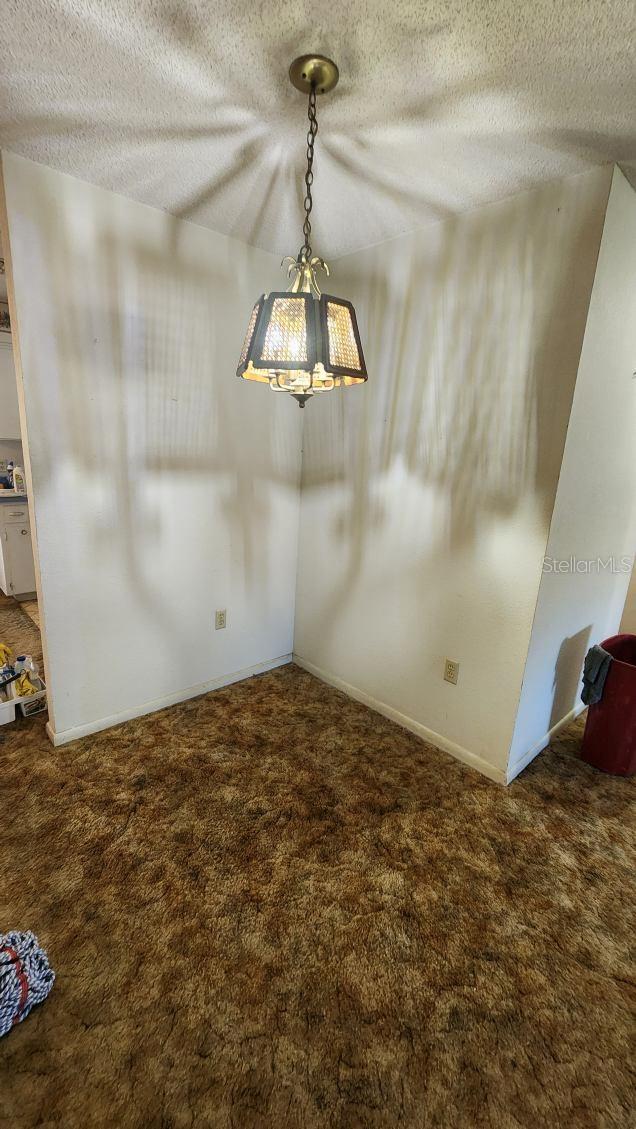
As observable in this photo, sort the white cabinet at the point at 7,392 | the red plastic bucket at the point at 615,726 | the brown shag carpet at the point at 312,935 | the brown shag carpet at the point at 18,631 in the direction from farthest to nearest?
the white cabinet at the point at 7,392 → the brown shag carpet at the point at 18,631 → the red plastic bucket at the point at 615,726 → the brown shag carpet at the point at 312,935

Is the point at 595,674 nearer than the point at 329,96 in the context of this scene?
No

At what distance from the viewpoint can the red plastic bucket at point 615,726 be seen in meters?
2.21

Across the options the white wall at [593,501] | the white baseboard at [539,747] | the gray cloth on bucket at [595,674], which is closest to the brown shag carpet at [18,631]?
Answer: the white baseboard at [539,747]

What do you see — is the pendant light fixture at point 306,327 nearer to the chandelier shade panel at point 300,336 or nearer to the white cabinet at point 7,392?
the chandelier shade panel at point 300,336

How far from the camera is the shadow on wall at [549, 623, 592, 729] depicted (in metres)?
2.42

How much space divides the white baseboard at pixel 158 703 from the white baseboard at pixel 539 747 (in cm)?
160

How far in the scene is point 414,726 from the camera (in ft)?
8.50

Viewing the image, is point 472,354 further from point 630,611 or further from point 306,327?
point 630,611

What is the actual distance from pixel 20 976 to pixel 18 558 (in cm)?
362

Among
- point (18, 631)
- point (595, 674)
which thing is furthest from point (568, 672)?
point (18, 631)

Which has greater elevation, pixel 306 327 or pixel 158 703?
pixel 306 327

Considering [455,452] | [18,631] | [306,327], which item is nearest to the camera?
[306,327]

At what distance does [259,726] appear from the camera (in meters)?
2.60

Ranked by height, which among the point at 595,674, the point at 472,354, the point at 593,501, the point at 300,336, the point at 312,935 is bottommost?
the point at 312,935
